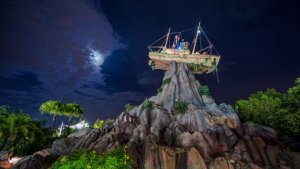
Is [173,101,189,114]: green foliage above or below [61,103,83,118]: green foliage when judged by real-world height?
below

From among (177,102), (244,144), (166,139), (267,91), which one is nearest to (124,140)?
(166,139)

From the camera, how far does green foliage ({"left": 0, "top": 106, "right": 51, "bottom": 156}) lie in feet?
137

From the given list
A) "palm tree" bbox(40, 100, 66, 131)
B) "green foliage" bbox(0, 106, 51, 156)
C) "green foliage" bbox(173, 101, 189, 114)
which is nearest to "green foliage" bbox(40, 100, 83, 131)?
"palm tree" bbox(40, 100, 66, 131)

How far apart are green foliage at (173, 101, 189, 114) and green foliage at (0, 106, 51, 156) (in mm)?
28421

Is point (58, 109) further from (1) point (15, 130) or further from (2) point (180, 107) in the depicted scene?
(2) point (180, 107)

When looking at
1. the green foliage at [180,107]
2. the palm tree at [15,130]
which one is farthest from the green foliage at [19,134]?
the green foliage at [180,107]

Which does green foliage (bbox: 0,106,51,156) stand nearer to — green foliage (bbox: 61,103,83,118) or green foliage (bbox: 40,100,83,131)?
green foliage (bbox: 40,100,83,131)

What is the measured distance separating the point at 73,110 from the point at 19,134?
1786 cm

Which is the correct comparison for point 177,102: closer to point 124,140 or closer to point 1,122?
point 124,140

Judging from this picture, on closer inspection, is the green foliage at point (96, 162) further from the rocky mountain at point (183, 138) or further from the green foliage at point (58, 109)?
the green foliage at point (58, 109)

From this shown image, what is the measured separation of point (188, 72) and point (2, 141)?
3922 cm

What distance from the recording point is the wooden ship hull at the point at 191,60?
45.6 metres

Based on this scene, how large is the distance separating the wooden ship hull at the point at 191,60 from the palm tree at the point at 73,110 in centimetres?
2649

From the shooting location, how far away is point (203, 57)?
45.8m
